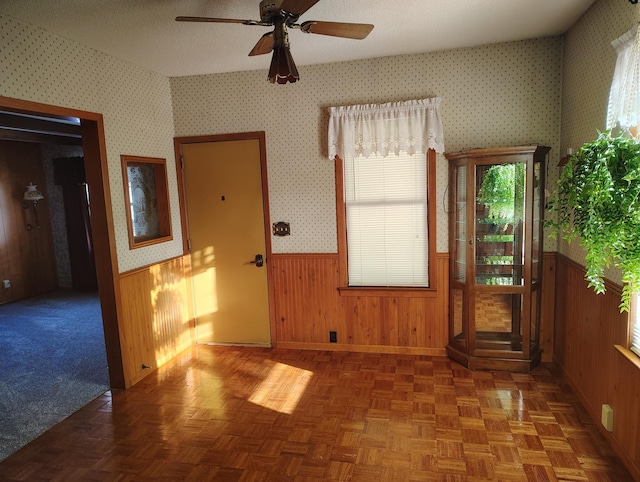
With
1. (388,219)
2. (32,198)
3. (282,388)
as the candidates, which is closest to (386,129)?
(388,219)

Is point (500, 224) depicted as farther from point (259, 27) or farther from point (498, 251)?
point (259, 27)

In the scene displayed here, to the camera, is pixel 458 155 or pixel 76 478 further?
pixel 458 155

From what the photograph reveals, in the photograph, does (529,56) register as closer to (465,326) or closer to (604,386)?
(465,326)

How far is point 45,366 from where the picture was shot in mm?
3795

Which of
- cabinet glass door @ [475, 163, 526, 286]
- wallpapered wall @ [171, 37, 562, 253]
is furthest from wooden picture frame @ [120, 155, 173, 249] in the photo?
cabinet glass door @ [475, 163, 526, 286]

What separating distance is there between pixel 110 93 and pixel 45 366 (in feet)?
7.98

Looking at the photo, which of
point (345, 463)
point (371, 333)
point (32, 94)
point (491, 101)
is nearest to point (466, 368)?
point (371, 333)

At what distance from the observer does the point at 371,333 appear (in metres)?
3.90

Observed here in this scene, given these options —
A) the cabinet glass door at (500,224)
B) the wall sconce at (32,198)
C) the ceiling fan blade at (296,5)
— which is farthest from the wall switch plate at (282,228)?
the wall sconce at (32,198)

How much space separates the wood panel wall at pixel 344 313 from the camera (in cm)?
377

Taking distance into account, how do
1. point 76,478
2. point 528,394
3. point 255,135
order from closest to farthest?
point 76,478 < point 528,394 < point 255,135

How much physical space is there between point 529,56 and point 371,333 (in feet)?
8.55

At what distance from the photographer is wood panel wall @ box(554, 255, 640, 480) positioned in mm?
2193

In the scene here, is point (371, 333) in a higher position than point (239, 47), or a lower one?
lower
